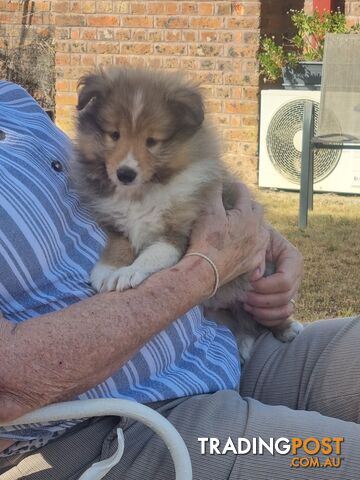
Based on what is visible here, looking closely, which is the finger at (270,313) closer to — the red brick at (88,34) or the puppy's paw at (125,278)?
the puppy's paw at (125,278)

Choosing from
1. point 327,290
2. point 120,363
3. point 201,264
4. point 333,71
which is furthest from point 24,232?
point 333,71

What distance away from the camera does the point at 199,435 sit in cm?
150

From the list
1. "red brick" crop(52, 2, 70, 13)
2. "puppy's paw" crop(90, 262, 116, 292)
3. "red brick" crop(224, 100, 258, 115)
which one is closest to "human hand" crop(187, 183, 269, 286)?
"puppy's paw" crop(90, 262, 116, 292)

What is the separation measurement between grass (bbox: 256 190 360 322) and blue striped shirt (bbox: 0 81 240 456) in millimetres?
1137

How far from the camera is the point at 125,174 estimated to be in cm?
198

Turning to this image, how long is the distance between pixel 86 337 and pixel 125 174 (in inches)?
26.1

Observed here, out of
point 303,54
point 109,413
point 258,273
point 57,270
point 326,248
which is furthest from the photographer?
point 303,54

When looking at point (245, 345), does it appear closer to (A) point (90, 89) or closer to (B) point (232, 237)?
(B) point (232, 237)

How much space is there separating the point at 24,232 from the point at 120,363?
0.32 metres

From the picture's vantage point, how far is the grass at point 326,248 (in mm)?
3875

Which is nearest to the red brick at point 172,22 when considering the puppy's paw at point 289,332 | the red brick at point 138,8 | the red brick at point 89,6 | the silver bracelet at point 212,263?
the red brick at point 138,8

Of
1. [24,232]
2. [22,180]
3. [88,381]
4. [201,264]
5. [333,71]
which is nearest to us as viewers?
[88,381]

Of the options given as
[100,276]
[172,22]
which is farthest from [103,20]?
[100,276]

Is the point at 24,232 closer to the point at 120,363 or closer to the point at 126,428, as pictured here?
the point at 120,363
